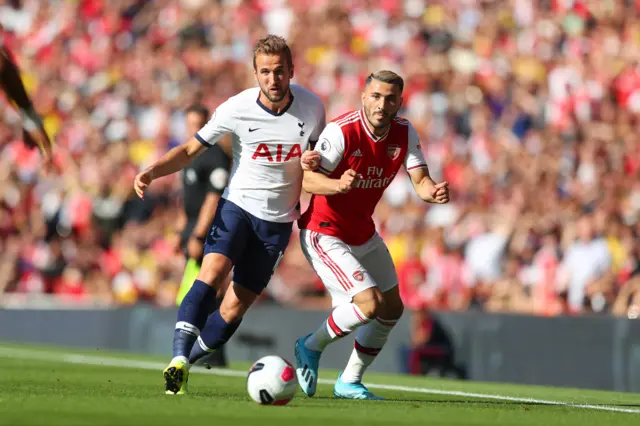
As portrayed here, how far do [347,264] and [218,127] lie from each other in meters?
1.34

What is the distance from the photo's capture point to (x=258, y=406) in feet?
25.7

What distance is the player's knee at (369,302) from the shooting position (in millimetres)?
8922

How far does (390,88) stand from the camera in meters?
8.84

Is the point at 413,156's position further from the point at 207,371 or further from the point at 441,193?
the point at 207,371

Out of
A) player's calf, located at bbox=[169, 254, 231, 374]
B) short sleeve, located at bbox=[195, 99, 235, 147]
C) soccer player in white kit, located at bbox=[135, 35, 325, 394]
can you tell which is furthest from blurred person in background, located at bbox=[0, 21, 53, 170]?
player's calf, located at bbox=[169, 254, 231, 374]

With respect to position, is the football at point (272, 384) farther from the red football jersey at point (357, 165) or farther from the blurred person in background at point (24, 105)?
the blurred person in background at point (24, 105)

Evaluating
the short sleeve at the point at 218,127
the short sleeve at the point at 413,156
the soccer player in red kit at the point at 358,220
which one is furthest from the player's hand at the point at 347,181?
the short sleeve at the point at 218,127

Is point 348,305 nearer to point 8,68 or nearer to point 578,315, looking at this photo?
point 8,68

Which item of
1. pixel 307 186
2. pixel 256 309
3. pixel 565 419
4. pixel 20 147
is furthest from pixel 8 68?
pixel 20 147

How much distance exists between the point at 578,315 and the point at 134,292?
27.8 feet

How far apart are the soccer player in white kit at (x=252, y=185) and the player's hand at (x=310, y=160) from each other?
0.18 feet

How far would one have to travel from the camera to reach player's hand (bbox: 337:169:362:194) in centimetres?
841

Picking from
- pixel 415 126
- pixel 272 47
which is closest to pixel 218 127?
pixel 272 47

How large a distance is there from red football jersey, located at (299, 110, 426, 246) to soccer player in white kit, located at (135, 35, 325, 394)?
0.72ft
